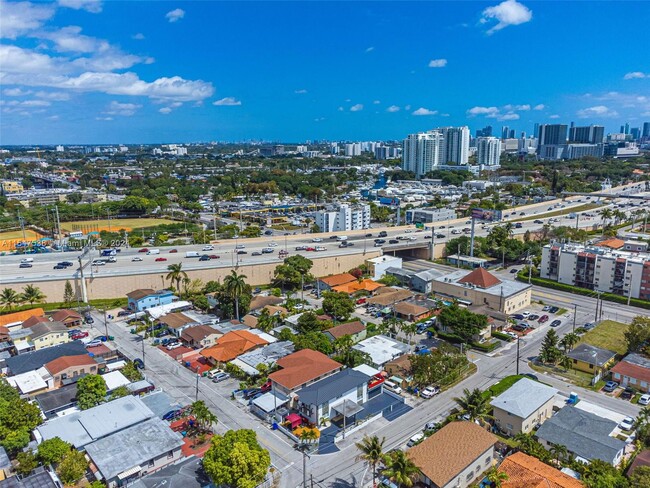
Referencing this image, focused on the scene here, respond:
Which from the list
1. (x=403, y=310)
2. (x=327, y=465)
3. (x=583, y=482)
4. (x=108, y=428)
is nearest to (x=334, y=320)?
(x=403, y=310)

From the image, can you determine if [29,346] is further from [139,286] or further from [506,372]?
[506,372]

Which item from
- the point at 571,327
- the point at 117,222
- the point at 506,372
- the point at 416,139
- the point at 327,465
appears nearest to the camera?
the point at 327,465

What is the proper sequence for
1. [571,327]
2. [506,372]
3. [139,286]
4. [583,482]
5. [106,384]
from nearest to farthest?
[583,482]
[106,384]
[506,372]
[571,327]
[139,286]

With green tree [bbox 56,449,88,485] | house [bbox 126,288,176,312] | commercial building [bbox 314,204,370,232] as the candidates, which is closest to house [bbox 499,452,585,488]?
green tree [bbox 56,449,88,485]

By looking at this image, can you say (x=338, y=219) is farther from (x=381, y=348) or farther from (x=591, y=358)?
(x=591, y=358)

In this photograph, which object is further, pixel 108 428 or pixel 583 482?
pixel 108 428

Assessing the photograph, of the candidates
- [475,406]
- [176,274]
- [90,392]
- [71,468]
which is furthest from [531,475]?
[176,274]

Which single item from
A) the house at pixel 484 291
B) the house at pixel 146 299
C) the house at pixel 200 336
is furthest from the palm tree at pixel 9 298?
the house at pixel 484 291

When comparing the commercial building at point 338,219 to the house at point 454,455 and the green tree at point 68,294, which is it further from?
the house at point 454,455
